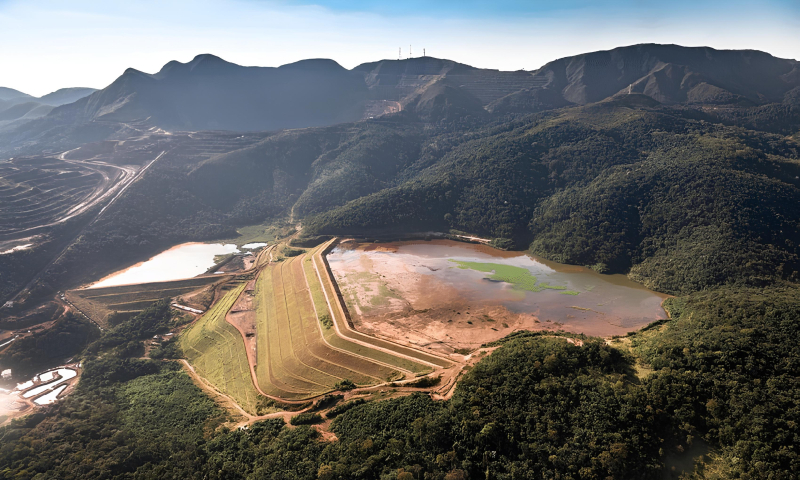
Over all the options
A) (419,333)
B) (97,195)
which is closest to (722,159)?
(419,333)

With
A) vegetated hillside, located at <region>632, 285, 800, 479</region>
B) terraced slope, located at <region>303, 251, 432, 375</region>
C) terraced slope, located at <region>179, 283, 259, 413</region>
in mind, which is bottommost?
terraced slope, located at <region>179, 283, 259, 413</region>

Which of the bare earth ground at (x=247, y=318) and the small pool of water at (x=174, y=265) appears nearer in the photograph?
the bare earth ground at (x=247, y=318)

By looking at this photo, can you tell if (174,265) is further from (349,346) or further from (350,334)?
(349,346)

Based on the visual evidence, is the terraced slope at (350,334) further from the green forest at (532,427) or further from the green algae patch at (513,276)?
the green algae patch at (513,276)

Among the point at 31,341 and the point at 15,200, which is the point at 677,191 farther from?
the point at 15,200

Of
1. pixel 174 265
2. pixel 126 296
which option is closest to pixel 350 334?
pixel 126 296

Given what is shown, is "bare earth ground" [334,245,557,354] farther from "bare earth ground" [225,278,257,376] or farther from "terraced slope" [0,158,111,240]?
"terraced slope" [0,158,111,240]

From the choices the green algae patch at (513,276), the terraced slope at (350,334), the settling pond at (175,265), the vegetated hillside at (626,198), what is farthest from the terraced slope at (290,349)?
the vegetated hillside at (626,198)

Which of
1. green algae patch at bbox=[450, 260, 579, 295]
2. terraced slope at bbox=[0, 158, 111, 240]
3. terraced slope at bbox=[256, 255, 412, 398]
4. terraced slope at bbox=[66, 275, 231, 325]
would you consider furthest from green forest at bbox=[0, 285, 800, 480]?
terraced slope at bbox=[0, 158, 111, 240]
